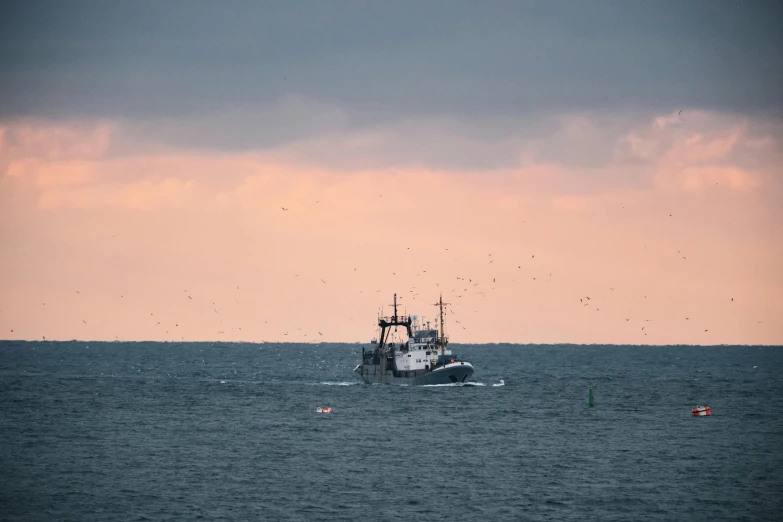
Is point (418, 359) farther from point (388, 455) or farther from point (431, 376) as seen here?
point (388, 455)

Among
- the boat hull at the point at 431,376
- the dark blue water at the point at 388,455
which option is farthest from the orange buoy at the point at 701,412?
the boat hull at the point at 431,376

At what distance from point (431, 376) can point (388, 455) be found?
50244 millimetres

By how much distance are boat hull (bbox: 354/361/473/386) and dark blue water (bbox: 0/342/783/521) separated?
5.34 feet

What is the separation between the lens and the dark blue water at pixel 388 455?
57625 mm

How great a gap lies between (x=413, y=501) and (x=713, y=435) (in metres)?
36.9

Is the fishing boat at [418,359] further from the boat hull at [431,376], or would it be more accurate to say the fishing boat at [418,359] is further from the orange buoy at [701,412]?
the orange buoy at [701,412]

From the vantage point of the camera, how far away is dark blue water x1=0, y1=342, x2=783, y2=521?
189 ft

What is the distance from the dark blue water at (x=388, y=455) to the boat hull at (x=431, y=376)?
5.34ft

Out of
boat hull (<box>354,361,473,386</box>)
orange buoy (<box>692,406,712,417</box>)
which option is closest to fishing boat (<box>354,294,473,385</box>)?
boat hull (<box>354,361,473,386</box>)

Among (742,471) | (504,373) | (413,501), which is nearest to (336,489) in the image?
(413,501)

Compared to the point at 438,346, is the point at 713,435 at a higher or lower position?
lower

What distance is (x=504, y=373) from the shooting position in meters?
181

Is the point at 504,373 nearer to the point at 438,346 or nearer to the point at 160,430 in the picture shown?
the point at 438,346

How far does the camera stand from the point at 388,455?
75250mm
